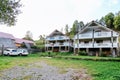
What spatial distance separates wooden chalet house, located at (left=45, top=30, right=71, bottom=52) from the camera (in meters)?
58.8

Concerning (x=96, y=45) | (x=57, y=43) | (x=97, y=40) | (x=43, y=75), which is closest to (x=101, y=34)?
(x=96, y=45)

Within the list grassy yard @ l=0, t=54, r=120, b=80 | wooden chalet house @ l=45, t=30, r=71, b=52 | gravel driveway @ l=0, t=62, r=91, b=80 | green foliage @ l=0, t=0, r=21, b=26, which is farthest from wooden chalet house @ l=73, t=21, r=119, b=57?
gravel driveway @ l=0, t=62, r=91, b=80

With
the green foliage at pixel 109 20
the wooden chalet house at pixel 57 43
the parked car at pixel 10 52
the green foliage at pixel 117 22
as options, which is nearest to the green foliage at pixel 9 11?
the parked car at pixel 10 52

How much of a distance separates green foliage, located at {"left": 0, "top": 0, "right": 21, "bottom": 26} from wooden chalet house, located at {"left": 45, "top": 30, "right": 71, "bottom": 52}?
120 ft

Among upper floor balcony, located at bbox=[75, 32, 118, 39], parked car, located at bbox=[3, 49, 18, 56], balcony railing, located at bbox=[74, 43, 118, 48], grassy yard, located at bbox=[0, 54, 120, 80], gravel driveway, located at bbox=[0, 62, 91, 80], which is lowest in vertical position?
gravel driveway, located at bbox=[0, 62, 91, 80]

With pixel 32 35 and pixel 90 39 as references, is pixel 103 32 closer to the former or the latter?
pixel 90 39

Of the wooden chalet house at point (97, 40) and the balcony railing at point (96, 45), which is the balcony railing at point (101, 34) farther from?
the balcony railing at point (96, 45)

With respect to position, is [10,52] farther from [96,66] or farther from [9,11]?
[96,66]

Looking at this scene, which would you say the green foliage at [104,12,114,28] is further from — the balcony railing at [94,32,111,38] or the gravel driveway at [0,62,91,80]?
the gravel driveway at [0,62,91,80]

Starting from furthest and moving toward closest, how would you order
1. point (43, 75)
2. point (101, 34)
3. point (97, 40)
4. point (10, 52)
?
point (97, 40) < point (101, 34) < point (10, 52) < point (43, 75)

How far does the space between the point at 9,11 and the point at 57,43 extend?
39.7 meters

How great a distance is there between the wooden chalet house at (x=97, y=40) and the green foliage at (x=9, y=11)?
1042 inches

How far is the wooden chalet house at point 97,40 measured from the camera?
150 ft

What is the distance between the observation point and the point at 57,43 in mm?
60594
